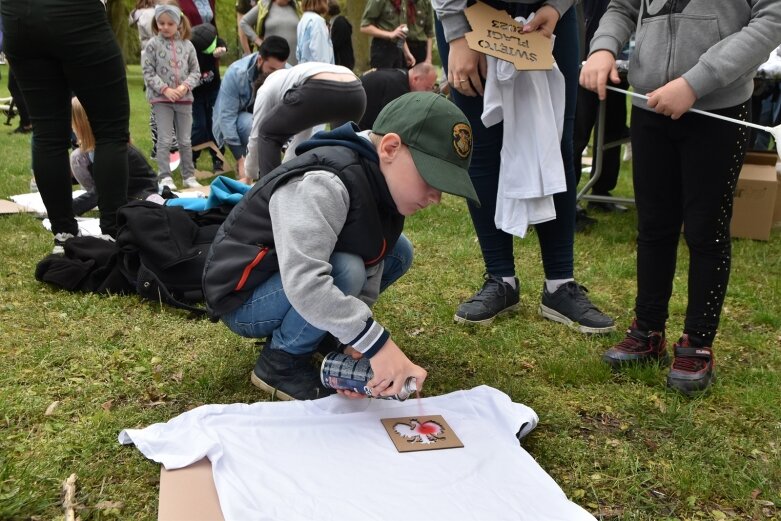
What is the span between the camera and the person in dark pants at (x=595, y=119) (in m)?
4.17

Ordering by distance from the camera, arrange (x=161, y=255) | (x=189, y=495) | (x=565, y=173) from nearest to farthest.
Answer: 1. (x=189, y=495)
2. (x=565, y=173)
3. (x=161, y=255)

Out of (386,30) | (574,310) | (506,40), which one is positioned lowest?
(574,310)

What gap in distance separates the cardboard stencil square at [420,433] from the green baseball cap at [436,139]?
60 cm

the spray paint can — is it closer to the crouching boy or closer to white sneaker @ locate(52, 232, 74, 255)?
the crouching boy

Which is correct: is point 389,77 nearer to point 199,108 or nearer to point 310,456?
point 199,108

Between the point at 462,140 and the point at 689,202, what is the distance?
74cm

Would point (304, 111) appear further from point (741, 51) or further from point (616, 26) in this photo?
point (741, 51)

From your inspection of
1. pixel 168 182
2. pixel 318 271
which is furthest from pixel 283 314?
pixel 168 182

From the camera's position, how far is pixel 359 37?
1202 cm

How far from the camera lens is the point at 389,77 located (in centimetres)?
520

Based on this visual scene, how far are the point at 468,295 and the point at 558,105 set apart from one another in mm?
885

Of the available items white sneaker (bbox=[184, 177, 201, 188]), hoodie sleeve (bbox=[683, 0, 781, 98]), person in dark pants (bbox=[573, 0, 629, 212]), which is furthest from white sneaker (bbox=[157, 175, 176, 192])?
hoodie sleeve (bbox=[683, 0, 781, 98])

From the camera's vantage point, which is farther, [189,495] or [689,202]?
[689,202]

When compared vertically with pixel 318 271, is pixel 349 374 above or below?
below
